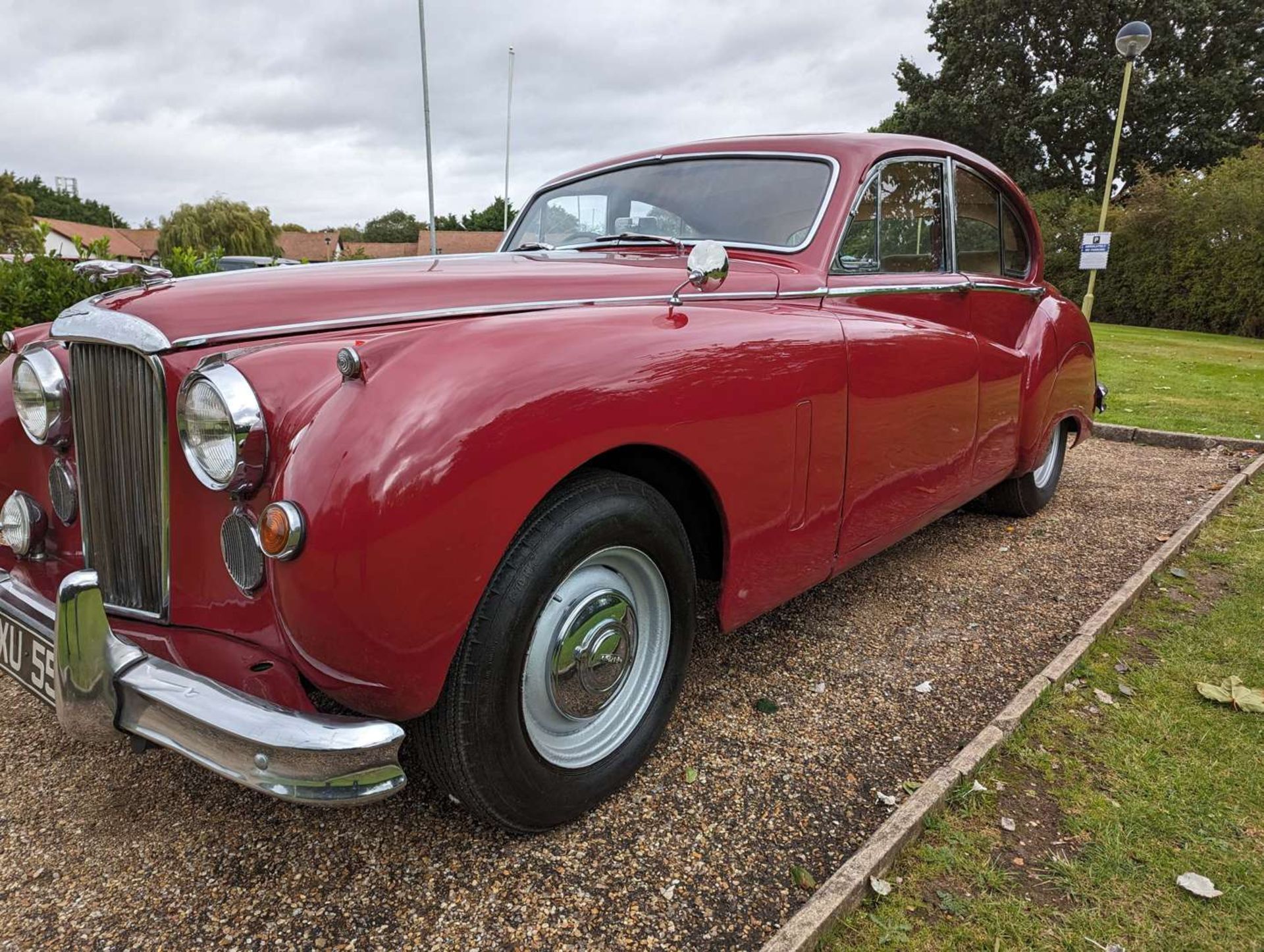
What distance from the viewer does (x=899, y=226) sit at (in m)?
2.98

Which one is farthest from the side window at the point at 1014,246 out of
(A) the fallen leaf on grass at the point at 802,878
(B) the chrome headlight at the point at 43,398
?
(B) the chrome headlight at the point at 43,398

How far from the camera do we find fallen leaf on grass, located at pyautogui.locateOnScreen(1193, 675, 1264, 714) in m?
2.40

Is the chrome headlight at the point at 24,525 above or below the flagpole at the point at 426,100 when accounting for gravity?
below

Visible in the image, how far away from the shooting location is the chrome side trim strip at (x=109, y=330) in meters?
1.64

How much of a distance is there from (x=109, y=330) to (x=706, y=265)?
1.38 m

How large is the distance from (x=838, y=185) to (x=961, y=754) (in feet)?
5.97

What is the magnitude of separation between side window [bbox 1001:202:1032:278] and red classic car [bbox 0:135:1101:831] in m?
1.52

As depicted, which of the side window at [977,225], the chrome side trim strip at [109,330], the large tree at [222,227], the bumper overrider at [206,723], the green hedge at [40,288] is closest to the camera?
the bumper overrider at [206,723]

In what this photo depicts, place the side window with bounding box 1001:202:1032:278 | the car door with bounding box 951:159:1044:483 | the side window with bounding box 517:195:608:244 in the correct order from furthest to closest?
the side window with bounding box 1001:202:1032:278 → the car door with bounding box 951:159:1044:483 → the side window with bounding box 517:195:608:244

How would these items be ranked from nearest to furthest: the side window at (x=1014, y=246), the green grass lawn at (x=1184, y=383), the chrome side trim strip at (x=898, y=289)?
→ the chrome side trim strip at (x=898, y=289), the side window at (x=1014, y=246), the green grass lawn at (x=1184, y=383)

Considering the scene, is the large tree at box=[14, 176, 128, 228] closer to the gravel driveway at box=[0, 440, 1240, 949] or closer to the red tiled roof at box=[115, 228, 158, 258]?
the red tiled roof at box=[115, 228, 158, 258]

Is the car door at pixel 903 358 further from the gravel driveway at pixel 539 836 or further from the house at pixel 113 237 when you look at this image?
the house at pixel 113 237

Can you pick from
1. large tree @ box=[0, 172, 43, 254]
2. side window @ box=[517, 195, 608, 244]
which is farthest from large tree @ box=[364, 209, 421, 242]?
side window @ box=[517, 195, 608, 244]

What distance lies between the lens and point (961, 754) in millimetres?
2074
